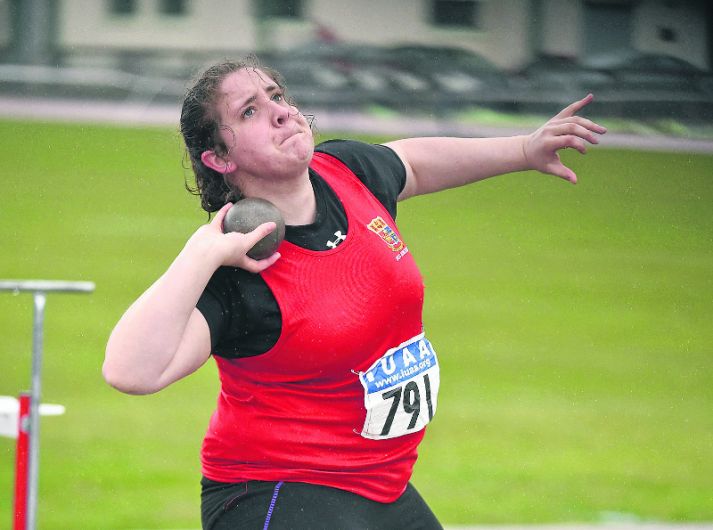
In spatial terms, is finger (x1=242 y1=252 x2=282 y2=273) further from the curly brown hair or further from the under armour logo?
the curly brown hair

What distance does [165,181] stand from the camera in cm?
1936

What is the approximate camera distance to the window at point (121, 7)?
31.8 meters

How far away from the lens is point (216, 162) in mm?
2943

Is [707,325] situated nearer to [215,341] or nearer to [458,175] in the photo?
[458,175]

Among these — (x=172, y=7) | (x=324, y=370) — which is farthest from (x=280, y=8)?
(x=324, y=370)

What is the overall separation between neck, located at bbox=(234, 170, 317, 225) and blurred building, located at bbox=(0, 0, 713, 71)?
2647cm

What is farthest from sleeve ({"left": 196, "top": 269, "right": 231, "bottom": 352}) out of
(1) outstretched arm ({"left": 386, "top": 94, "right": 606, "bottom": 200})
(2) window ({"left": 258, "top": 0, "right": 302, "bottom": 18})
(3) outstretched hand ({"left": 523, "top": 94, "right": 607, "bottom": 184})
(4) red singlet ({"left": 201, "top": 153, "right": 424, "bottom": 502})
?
(2) window ({"left": 258, "top": 0, "right": 302, "bottom": 18})

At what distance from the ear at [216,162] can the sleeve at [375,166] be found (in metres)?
0.33

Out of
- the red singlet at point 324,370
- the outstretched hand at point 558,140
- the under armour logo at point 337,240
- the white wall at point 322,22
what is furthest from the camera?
the white wall at point 322,22

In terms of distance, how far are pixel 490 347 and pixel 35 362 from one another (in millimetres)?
6516

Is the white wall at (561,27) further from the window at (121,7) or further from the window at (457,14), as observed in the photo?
the window at (121,7)

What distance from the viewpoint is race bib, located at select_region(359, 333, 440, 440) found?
9.37ft

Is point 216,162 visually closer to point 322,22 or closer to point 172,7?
point 172,7

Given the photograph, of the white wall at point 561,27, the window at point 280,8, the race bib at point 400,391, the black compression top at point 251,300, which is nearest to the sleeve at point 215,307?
the black compression top at point 251,300
